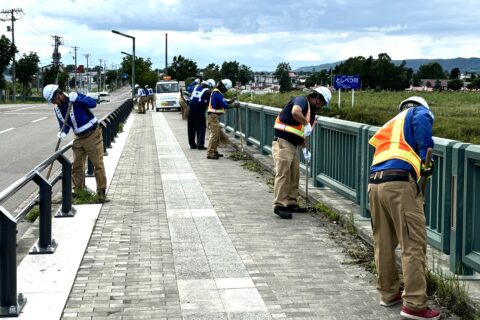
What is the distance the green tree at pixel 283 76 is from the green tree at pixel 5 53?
33.9m

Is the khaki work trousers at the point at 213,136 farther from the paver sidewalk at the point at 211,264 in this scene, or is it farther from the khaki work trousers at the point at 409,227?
the khaki work trousers at the point at 409,227

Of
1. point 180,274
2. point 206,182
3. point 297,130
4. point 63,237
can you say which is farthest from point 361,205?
point 206,182

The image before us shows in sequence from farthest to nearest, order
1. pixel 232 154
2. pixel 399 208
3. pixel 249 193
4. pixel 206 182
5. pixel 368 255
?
pixel 232 154, pixel 206 182, pixel 249 193, pixel 368 255, pixel 399 208

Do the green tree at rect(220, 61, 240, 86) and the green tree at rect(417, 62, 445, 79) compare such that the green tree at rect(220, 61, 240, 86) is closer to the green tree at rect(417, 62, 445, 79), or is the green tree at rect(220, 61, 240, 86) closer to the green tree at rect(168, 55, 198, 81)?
the green tree at rect(168, 55, 198, 81)

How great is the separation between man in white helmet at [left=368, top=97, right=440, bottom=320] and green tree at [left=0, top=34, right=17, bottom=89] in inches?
3031

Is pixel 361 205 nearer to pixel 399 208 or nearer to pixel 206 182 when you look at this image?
pixel 399 208

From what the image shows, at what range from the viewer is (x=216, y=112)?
53.9 ft

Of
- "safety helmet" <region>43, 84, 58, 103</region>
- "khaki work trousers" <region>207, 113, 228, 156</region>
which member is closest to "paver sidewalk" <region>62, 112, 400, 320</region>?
"safety helmet" <region>43, 84, 58, 103</region>

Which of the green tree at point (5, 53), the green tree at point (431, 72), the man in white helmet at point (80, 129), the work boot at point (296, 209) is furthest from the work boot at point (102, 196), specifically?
the green tree at point (431, 72)

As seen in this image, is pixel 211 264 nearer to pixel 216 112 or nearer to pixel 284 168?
pixel 284 168

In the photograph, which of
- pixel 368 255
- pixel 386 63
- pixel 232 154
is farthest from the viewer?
pixel 386 63

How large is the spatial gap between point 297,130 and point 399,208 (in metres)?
A: 3.84

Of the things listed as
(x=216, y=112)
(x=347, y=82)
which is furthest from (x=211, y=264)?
(x=347, y=82)

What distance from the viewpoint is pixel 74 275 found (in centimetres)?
628
